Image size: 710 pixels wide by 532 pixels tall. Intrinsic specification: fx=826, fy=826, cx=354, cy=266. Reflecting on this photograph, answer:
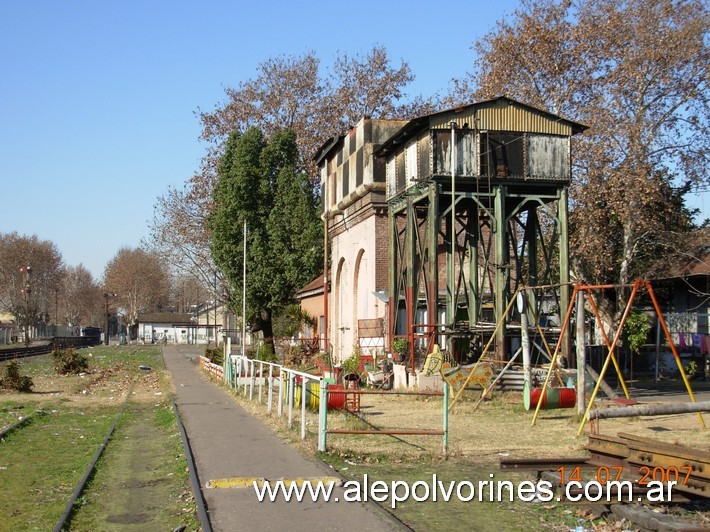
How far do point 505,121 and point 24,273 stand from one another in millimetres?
83612

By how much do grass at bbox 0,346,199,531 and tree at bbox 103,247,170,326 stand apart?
86.7 meters

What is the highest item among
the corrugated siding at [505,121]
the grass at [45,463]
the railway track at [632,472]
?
the corrugated siding at [505,121]

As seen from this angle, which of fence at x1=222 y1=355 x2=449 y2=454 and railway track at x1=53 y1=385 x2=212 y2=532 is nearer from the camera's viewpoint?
railway track at x1=53 y1=385 x2=212 y2=532

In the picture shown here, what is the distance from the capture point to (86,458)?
13828 mm

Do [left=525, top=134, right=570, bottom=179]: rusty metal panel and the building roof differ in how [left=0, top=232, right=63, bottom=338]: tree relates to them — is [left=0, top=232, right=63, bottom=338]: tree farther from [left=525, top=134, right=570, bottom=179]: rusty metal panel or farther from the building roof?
[left=525, top=134, right=570, bottom=179]: rusty metal panel

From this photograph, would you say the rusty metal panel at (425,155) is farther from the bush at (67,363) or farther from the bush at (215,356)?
the bush at (67,363)

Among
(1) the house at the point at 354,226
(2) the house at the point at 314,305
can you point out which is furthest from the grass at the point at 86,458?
(2) the house at the point at 314,305

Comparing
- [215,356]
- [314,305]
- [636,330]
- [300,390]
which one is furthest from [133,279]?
[300,390]

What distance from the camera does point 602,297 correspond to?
31.9 metres

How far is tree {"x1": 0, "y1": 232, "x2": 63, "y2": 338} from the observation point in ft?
318

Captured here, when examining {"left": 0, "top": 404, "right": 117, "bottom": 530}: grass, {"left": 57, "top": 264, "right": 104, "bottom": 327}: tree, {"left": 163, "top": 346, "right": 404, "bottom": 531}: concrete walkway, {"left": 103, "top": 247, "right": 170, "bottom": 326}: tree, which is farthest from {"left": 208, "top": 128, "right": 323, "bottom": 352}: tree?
{"left": 57, "top": 264, "right": 104, "bottom": 327}: tree

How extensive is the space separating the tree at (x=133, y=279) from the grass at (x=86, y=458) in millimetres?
86656

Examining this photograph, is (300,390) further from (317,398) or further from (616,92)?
(616,92)

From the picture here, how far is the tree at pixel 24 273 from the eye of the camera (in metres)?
96.9
